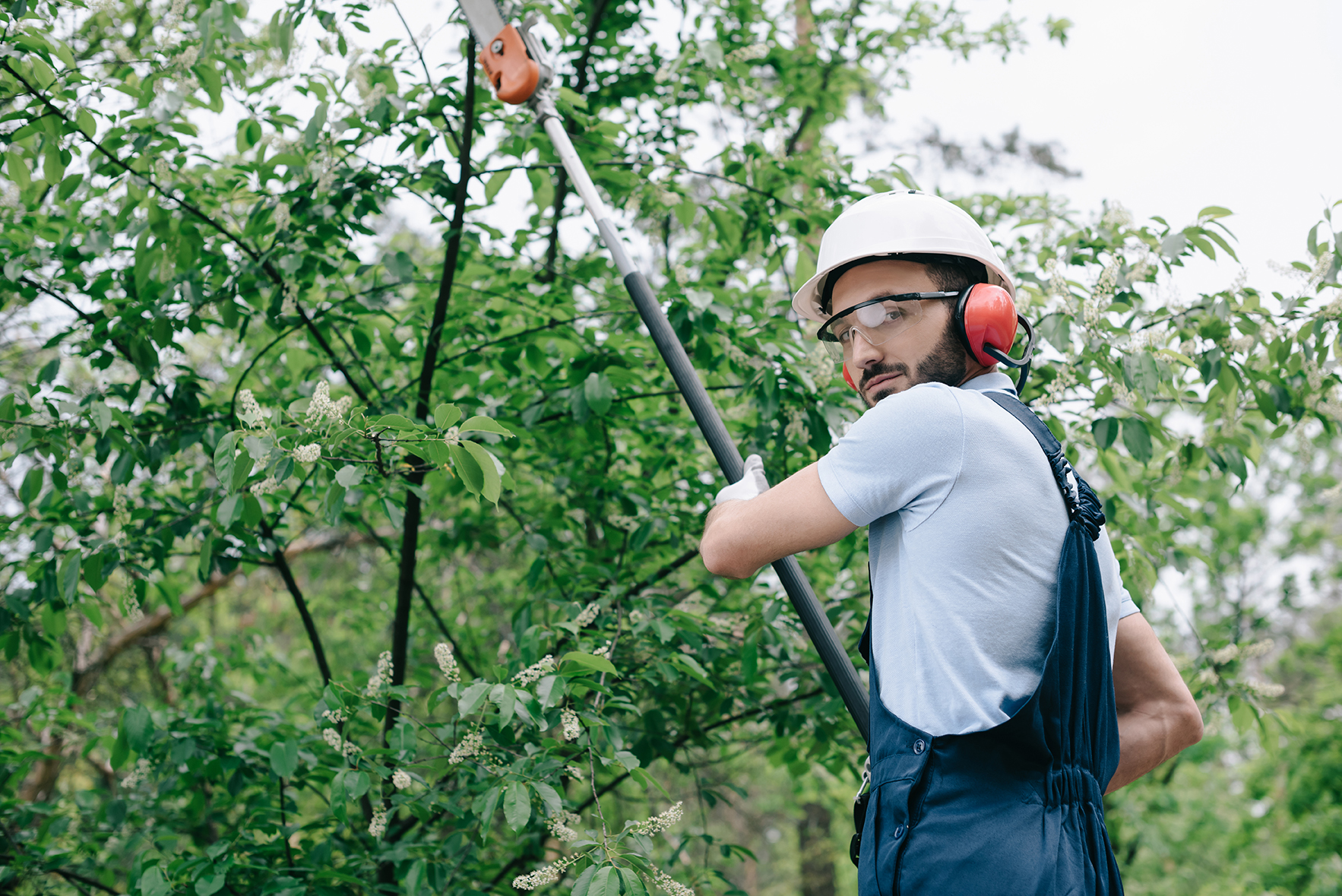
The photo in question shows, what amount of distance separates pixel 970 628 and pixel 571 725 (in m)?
0.96

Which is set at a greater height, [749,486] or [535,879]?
[749,486]

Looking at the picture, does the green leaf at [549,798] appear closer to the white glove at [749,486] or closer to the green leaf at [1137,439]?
the white glove at [749,486]

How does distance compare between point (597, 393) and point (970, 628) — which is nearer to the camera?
point (970, 628)

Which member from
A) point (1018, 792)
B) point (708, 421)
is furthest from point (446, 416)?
point (1018, 792)

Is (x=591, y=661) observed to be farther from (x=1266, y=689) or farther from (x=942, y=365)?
(x=1266, y=689)

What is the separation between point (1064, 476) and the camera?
145cm

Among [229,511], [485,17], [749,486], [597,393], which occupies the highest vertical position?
[485,17]

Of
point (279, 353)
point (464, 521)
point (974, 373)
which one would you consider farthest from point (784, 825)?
point (974, 373)

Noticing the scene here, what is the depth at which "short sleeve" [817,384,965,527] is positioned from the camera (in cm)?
141

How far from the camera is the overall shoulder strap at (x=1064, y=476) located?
4.76ft

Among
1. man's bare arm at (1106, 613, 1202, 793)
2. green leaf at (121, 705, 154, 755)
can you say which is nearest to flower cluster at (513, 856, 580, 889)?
man's bare arm at (1106, 613, 1202, 793)

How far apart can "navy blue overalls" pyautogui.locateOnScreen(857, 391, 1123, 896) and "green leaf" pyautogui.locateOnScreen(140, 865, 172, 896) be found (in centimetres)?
179

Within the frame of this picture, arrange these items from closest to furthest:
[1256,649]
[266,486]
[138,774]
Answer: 1. [266,486]
2. [138,774]
3. [1256,649]

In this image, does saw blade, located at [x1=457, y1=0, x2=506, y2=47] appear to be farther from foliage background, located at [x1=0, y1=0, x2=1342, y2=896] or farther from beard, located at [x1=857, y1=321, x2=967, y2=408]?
beard, located at [x1=857, y1=321, x2=967, y2=408]
